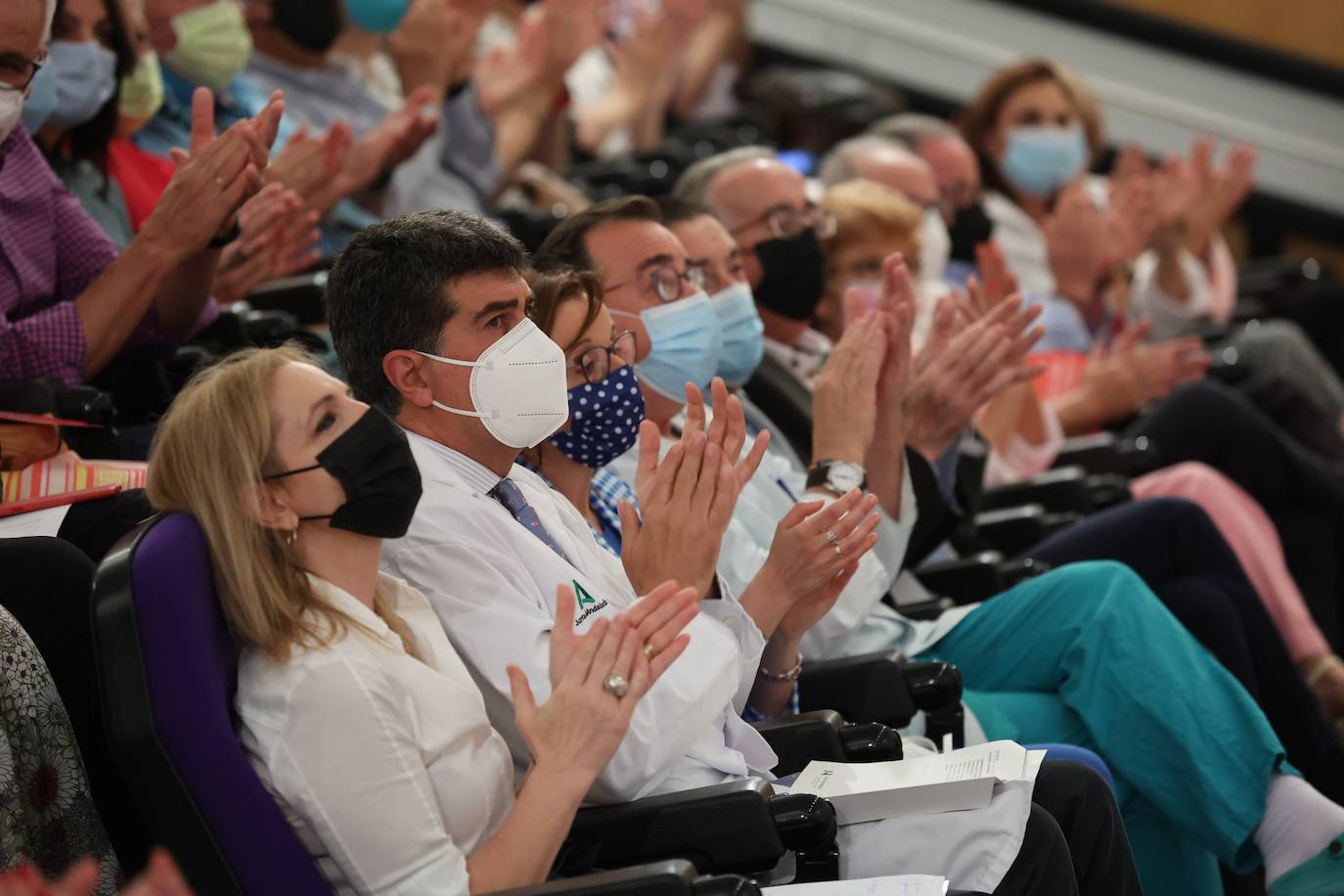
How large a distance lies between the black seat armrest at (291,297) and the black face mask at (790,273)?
2.78ft

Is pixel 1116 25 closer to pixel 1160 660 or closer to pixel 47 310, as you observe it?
pixel 1160 660

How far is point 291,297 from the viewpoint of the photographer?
3150mm

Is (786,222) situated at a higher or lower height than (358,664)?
lower

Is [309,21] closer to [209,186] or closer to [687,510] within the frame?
[209,186]

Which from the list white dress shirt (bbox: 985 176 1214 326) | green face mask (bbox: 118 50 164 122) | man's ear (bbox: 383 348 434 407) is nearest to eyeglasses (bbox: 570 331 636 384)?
man's ear (bbox: 383 348 434 407)

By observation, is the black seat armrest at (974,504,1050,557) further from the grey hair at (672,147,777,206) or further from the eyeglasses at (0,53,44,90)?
the eyeglasses at (0,53,44,90)

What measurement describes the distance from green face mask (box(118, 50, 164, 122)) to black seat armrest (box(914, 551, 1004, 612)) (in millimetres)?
1708

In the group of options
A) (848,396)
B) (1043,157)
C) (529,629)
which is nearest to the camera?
(529,629)

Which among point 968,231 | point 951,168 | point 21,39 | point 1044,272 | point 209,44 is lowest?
point 1044,272

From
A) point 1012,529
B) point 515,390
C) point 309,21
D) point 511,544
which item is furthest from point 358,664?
point 309,21

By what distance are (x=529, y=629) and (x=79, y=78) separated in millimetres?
1464

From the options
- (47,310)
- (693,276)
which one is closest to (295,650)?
(47,310)

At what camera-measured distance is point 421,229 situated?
2094mm

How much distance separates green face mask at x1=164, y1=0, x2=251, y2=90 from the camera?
342 centimetres
